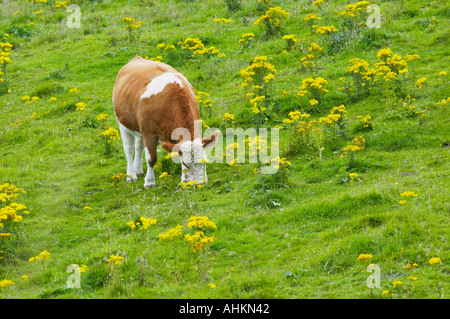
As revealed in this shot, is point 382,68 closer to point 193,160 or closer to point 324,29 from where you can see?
point 324,29

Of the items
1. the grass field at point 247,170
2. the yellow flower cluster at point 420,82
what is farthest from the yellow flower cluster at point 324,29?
the yellow flower cluster at point 420,82

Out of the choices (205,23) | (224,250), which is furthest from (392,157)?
(205,23)

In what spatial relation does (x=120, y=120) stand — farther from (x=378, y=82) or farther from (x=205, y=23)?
(x=205, y=23)

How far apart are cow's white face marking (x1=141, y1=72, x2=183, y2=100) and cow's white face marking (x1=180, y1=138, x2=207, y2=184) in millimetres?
1264

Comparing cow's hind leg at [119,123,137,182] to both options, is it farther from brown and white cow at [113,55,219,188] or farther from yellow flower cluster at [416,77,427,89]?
yellow flower cluster at [416,77,427,89]

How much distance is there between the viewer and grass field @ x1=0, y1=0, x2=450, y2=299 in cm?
741

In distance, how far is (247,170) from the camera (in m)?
11.5

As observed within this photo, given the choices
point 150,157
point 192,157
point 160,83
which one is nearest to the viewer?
point 192,157

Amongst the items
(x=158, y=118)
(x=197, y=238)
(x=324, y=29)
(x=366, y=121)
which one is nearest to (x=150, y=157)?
(x=158, y=118)

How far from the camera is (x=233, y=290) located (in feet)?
22.7

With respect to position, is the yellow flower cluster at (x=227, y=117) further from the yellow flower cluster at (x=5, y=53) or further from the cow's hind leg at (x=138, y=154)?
the yellow flower cluster at (x=5, y=53)

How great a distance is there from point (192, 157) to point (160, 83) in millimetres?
1666

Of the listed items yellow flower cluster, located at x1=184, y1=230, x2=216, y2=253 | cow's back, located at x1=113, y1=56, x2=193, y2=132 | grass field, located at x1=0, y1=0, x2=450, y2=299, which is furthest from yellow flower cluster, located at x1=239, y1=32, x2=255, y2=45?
yellow flower cluster, located at x1=184, y1=230, x2=216, y2=253
